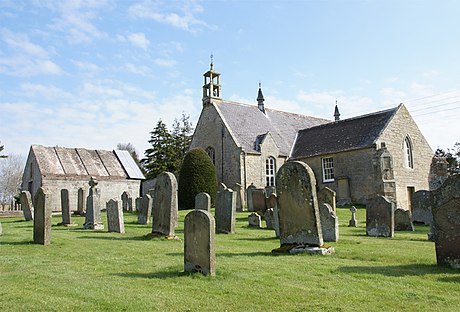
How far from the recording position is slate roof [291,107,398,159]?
1243 inches

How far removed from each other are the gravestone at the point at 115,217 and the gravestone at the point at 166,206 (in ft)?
8.12

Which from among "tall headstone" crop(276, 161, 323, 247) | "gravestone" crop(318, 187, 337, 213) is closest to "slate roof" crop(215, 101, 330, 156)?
"gravestone" crop(318, 187, 337, 213)

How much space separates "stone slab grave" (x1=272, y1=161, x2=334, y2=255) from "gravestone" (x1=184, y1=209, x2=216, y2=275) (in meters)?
2.83

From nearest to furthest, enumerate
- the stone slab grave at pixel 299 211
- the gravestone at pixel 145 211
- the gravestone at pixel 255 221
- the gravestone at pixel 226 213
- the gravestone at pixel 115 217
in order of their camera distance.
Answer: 1. the stone slab grave at pixel 299 211
2. the gravestone at pixel 226 213
3. the gravestone at pixel 115 217
4. the gravestone at pixel 255 221
5. the gravestone at pixel 145 211

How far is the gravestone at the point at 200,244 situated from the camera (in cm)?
754

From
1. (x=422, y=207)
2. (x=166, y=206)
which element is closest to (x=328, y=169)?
(x=422, y=207)

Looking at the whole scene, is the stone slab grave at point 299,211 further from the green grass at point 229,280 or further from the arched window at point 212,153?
the arched window at point 212,153

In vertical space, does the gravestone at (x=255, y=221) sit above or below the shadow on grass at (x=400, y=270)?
above

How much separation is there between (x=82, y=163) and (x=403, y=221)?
2782 cm

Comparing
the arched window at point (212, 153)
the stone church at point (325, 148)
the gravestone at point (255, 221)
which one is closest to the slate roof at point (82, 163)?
the arched window at point (212, 153)

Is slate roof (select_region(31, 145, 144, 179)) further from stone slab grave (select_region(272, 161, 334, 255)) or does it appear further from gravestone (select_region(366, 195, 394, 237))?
stone slab grave (select_region(272, 161, 334, 255))

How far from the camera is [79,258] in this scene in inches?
376

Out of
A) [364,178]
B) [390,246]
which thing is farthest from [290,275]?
[364,178]

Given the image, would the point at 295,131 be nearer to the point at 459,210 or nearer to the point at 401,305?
the point at 459,210
